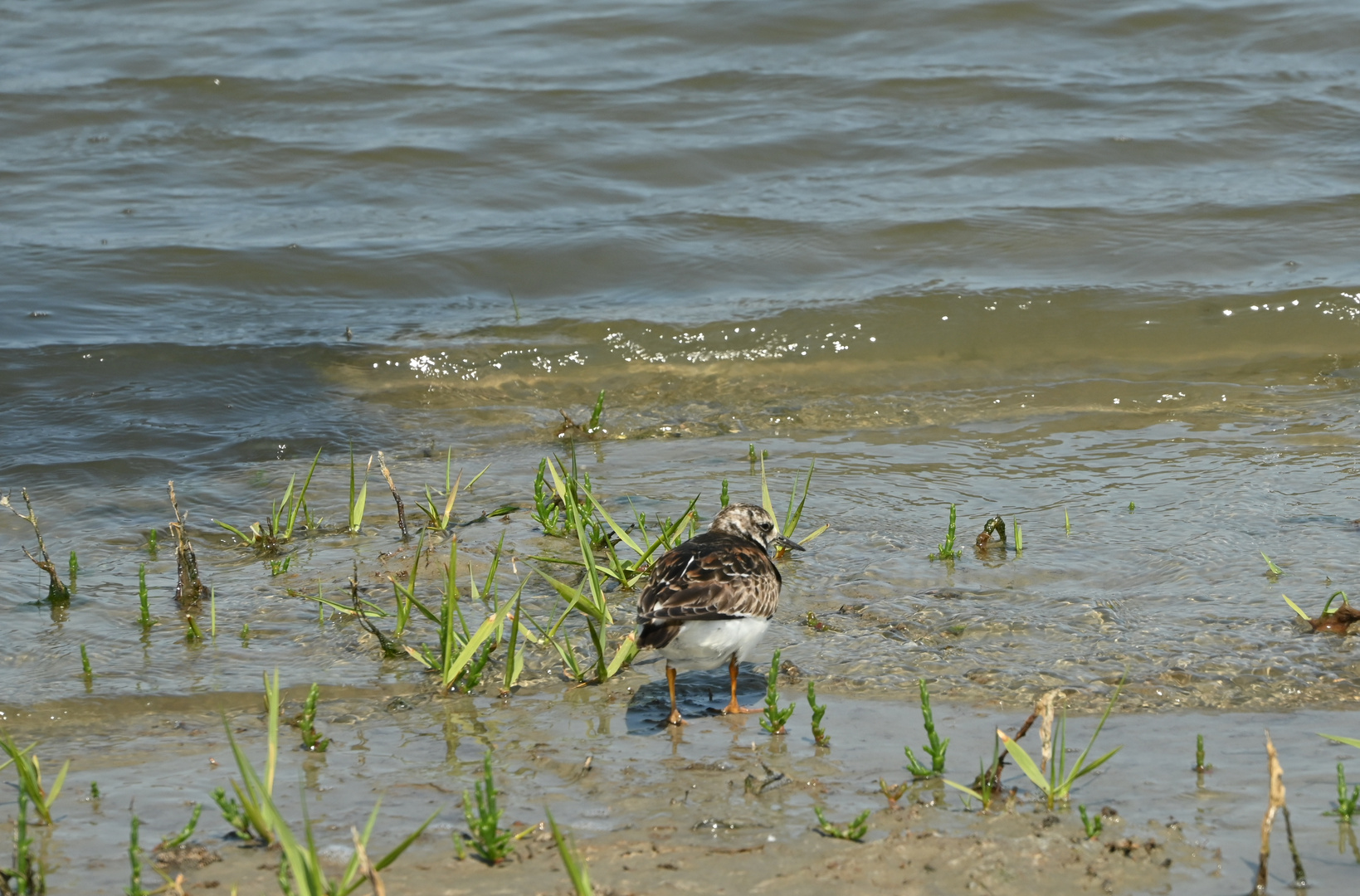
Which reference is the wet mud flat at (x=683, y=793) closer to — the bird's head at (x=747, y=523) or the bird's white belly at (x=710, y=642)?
the bird's white belly at (x=710, y=642)

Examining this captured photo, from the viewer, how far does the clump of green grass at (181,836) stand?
3566mm

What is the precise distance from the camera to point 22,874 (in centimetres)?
343

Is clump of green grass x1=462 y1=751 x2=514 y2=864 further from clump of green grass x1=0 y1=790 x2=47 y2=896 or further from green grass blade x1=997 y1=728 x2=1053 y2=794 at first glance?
green grass blade x1=997 y1=728 x2=1053 y2=794

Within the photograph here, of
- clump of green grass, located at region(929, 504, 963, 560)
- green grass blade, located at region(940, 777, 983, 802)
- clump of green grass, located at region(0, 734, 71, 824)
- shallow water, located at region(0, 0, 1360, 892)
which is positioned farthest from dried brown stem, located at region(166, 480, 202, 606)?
green grass blade, located at region(940, 777, 983, 802)

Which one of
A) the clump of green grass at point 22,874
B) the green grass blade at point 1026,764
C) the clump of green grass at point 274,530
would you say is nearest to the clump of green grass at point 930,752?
Answer: the green grass blade at point 1026,764

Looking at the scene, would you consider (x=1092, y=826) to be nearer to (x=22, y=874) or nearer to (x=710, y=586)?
(x=710, y=586)

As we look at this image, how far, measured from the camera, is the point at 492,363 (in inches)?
409

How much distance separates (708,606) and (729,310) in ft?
22.1

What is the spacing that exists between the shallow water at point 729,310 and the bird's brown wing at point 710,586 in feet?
1.45

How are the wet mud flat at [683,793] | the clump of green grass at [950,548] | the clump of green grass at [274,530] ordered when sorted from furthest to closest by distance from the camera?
the clump of green grass at [274,530] < the clump of green grass at [950,548] < the wet mud flat at [683,793]

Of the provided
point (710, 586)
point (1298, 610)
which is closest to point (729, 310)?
point (1298, 610)

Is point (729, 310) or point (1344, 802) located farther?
point (729, 310)

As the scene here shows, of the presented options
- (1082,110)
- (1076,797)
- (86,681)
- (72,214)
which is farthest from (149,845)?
(1082,110)

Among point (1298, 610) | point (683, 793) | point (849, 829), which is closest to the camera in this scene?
point (849, 829)
